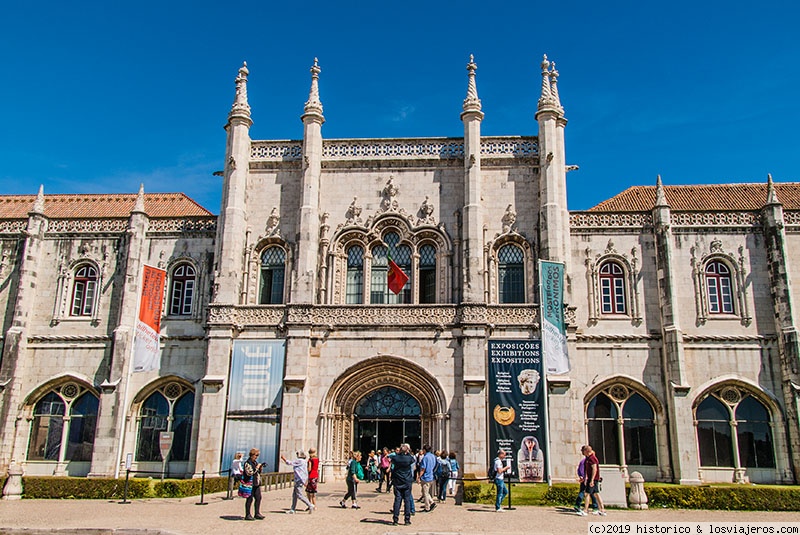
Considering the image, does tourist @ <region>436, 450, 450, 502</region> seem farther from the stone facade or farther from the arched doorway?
the arched doorway

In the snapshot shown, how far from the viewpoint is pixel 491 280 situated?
3089 cm

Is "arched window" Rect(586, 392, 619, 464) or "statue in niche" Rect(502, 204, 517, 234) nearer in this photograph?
"arched window" Rect(586, 392, 619, 464)

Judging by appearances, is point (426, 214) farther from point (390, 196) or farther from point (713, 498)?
point (713, 498)

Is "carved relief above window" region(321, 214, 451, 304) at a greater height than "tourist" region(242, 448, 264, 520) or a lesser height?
greater

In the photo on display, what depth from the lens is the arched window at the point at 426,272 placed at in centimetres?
3144

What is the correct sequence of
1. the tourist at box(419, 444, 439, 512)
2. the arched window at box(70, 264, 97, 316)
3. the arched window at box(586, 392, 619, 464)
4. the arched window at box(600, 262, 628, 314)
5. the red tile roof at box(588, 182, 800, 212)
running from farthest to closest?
1. the red tile roof at box(588, 182, 800, 212)
2. the arched window at box(70, 264, 97, 316)
3. the arched window at box(600, 262, 628, 314)
4. the arched window at box(586, 392, 619, 464)
5. the tourist at box(419, 444, 439, 512)

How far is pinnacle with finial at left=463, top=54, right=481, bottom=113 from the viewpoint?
32156 mm

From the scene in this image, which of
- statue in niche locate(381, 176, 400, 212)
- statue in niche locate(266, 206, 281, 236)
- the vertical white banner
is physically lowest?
the vertical white banner

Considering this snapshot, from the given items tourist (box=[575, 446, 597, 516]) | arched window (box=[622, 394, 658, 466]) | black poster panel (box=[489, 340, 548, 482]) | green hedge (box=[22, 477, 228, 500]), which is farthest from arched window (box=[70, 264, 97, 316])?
arched window (box=[622, 394, 658, 466])

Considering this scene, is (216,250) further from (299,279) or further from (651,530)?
(651,530)

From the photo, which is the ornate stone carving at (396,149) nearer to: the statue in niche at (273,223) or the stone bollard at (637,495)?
the statue in niche at (273,223)

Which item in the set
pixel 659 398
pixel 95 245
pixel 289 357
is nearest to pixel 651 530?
pixel 659 398

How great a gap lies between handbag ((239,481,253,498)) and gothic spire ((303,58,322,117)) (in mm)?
18984

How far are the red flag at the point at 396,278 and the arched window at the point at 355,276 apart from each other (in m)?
1.49
